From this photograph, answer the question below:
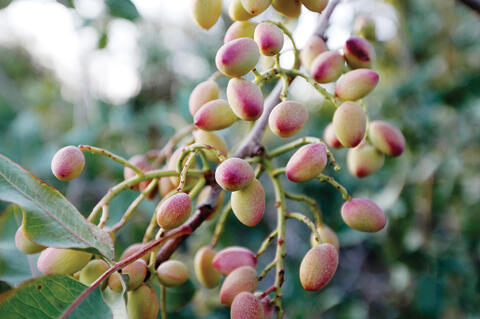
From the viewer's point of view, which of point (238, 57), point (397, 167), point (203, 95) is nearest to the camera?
point (238, 57)

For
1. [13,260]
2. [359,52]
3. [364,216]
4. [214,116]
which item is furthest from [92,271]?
[359,52]

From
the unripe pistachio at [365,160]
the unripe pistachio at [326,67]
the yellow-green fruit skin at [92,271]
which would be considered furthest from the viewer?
the unripe pistachio at [365,160]

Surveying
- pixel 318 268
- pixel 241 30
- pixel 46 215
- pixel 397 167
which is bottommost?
pixel 397 167

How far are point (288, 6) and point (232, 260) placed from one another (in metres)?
0.37

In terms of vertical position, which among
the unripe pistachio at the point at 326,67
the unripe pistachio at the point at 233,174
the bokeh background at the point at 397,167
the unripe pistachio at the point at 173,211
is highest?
the unripe pistachio at the point at 326,67

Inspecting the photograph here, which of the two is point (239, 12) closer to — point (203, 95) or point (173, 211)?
point (203, 95)

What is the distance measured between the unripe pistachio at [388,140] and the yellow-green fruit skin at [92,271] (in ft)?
1.53

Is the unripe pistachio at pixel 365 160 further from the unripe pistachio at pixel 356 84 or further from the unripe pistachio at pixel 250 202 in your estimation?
the unripe pistachio at pixel 250 202

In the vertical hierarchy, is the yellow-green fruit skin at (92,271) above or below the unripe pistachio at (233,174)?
below

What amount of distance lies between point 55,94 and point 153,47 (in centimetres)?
67

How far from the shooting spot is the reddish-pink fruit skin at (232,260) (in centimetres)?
57

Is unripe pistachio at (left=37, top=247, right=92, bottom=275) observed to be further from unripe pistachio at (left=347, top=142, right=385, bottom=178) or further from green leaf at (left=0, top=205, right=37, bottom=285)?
unripe pistachio at (left=347, top=142, right=385, bottom=178)

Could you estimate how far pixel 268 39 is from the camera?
0.52 metres

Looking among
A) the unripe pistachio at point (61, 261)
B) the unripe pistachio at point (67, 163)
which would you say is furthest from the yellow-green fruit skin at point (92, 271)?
the unripe pistachio at point (67, 163)
